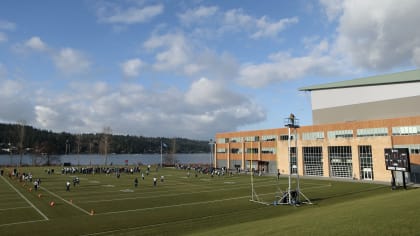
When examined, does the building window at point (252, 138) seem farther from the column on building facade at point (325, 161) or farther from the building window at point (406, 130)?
the building window at point (406, 130)

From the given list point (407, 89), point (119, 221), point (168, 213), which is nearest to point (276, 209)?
point (168, 213)

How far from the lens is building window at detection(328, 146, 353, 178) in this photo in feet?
233

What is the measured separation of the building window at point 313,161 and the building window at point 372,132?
10.7 m

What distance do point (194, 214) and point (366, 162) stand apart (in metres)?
49.9

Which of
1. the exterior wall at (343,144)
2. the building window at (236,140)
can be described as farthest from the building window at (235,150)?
the building window at (236,140)

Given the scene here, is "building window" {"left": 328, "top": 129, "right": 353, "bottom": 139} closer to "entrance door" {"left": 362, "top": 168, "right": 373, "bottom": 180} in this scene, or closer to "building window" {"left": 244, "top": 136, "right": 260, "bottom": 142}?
"entrance door" {"left": 362, "top": 168, "right": 373, "bottom": 180}

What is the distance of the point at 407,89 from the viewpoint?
7175 centimetres

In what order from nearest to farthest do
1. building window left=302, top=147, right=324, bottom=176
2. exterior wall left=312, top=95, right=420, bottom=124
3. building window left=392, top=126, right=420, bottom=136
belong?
building window left=392, top=126, right=420, bottom=136, exterior wall left=312, top=95, right=420, bottom=124, building window left=302, top=147, right=324, bottom=176

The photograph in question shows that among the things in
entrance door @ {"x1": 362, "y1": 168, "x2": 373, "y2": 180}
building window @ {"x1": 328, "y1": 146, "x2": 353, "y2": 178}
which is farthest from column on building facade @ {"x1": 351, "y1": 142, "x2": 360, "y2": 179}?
entrance door @ {"x1": 362, "y1": 168, "x2": 373, "y2": 180}

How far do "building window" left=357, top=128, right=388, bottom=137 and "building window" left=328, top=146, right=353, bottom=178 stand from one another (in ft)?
13.2

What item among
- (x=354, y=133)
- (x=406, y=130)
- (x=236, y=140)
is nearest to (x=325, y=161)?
(x=354, y=133)

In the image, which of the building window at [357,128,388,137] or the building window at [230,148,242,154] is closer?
the building window at [357,128,388,137]

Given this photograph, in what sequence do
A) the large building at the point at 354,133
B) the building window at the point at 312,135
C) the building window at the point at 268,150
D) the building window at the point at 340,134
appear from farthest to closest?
the building window at the point at 268,150, the building window at the point at 312,135, the building window at the point at 340,134, the large building at the point at 354,133

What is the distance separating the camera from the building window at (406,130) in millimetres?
60656
